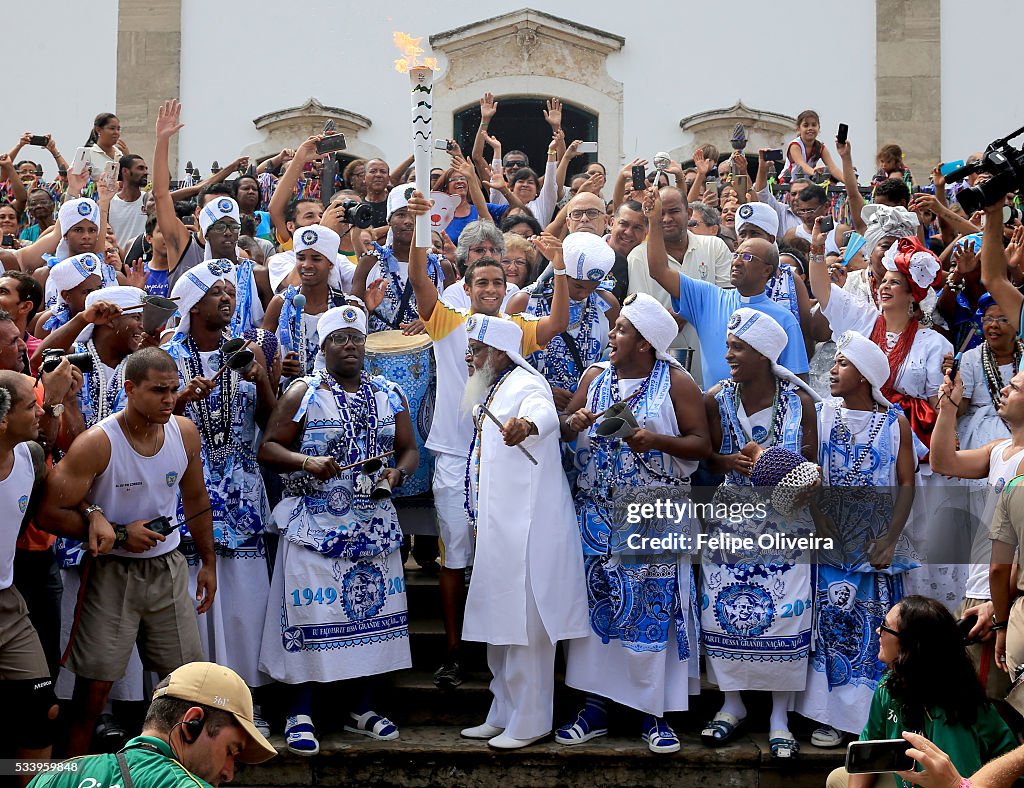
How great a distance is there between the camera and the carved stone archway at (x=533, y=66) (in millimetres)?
16859

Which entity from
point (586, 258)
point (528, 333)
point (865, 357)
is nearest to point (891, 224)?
point (865, 357)

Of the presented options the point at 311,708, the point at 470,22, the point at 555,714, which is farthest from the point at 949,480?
the point at 470,22

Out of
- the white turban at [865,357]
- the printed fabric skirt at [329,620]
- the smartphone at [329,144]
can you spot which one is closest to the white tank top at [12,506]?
the printed fabric skirt at [329,620]

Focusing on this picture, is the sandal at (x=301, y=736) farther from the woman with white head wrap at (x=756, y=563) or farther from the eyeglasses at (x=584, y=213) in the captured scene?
the eyeglasses at (x=584, y=213)

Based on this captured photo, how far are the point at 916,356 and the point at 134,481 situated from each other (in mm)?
4360

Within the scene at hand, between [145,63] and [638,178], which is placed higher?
[145,63]

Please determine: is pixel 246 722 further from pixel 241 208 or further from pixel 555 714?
pixel 241 208

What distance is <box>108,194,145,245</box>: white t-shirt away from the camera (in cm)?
1195

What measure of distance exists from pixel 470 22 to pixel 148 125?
4.27 m

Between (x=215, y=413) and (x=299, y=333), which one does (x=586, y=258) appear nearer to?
(x=299, y=333)

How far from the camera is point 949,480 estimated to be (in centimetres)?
716

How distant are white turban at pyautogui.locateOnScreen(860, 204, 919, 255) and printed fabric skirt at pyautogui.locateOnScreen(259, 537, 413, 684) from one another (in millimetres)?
4146

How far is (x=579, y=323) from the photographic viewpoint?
7664 mm


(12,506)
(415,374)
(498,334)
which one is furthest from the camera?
(415,374)
